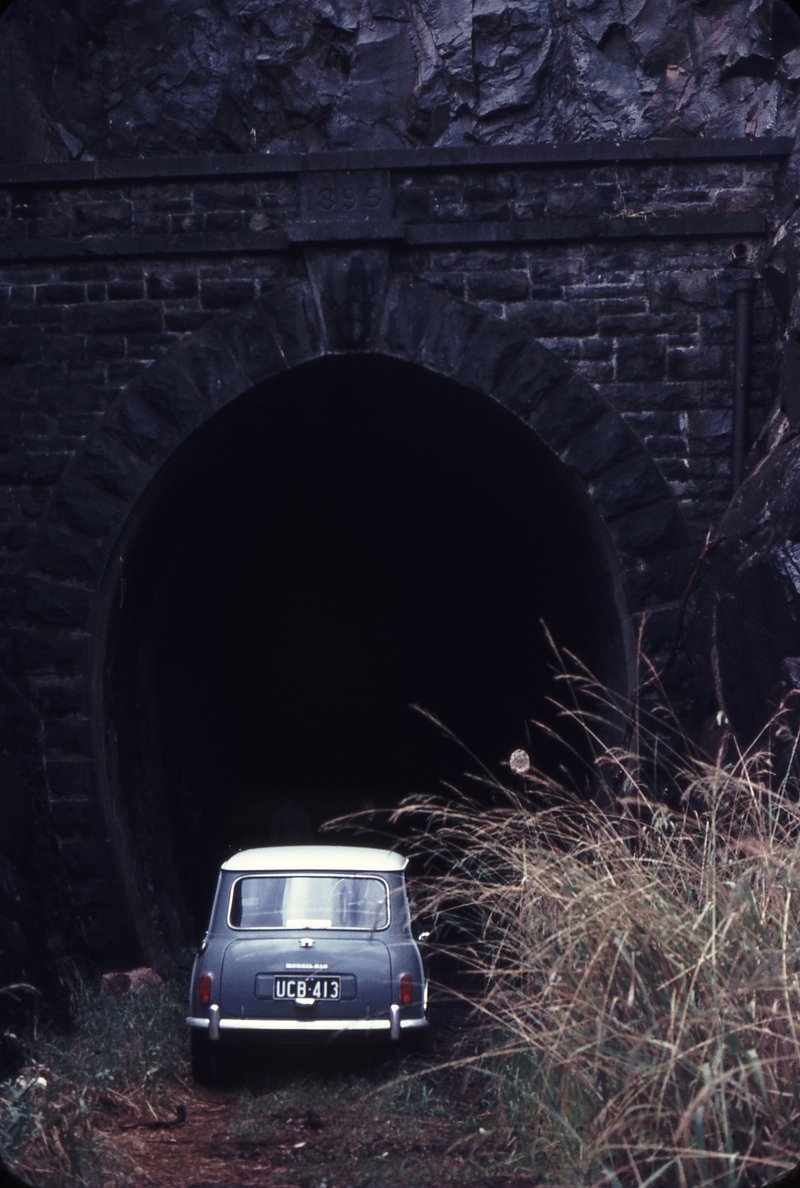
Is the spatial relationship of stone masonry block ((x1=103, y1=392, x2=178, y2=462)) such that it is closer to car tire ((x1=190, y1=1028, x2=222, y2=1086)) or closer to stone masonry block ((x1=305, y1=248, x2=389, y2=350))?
stone masonry block ((x1=305, y1=248, x2=389, y2=350))

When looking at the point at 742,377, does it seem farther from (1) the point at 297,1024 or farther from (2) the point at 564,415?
(1) the point at 297,1024

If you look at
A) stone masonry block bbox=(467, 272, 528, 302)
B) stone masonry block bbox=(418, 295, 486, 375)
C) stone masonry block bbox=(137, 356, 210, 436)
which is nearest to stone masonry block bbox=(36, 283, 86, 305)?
stone masonry block bbox=(137, 356, 210, 436)

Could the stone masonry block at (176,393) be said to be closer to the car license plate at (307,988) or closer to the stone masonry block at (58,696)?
the stone masonry block at (58,696)

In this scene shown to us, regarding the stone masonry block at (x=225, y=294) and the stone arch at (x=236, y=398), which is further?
the stone masonry block at (x=225, y=294)

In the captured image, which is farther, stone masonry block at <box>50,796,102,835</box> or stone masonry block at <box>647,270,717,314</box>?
stone masonry block at <box>647,270,717,314</box>

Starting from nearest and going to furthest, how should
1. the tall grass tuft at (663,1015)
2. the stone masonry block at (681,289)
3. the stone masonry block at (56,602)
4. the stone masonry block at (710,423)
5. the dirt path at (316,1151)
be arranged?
the tall grass tuft at (663,1015)
the dirt path at (316,1151)
the stone masonry block at (56,602)
the stone masonry block at (710,423)
the stone masonry block at (681,289)

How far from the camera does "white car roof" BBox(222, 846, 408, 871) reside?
274 inches

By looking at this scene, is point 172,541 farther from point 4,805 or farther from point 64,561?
point 4,805

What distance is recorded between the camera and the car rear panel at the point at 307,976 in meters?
6.35

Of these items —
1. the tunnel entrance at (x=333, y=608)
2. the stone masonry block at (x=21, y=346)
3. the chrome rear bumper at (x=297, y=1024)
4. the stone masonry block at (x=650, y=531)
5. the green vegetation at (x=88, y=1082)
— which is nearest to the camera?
the green vegetation at (x=88, y=1082)

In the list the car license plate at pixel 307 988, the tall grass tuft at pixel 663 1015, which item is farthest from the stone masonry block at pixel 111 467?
the tall grass tuft at pixel 663 1015

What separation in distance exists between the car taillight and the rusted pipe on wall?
17.1 ft

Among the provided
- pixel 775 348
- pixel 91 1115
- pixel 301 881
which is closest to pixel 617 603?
pixel 775 348

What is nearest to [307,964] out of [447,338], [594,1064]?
[594,1064]
